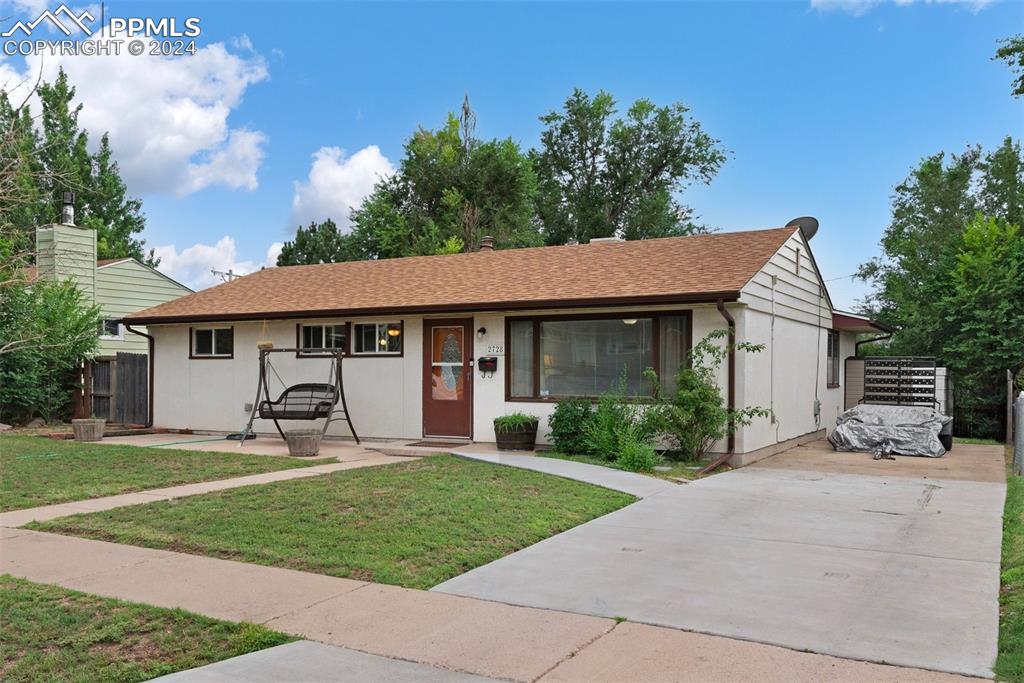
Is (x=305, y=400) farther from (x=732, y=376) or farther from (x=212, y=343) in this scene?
(x=732, y=376)

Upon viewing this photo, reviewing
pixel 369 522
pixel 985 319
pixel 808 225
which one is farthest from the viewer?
pixel 985 319

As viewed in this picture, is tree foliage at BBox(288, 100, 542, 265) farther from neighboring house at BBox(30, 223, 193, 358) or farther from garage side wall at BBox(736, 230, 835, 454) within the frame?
garage side wall at BBox(736, 230, 835, 454)

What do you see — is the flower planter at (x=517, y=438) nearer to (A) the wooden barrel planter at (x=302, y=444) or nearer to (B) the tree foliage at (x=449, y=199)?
(A) the wooden barrel planter at (x=302, y=444)

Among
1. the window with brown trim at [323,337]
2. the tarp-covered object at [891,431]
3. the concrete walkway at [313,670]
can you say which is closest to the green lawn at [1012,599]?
the concrete walkway at [313,670]

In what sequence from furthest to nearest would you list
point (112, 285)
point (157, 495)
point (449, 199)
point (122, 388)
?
point (449, 199) < point (112, 285) < point (122, 388) < point (157, 495)

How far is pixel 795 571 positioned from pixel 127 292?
2305 centimetres

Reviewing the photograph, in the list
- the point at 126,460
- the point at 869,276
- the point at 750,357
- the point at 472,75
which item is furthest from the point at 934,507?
the point at 869,276

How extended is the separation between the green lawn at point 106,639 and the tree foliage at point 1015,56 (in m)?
18.6

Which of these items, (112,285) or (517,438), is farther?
(112,285)

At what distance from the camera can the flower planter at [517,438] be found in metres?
12.2

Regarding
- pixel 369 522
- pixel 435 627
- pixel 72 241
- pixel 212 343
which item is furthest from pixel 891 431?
pixel 72 241

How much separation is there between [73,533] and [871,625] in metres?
6.18

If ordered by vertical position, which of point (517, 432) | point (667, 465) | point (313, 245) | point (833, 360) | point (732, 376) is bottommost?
point (667, 465)

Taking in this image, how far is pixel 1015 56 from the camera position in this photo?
16359 mm
